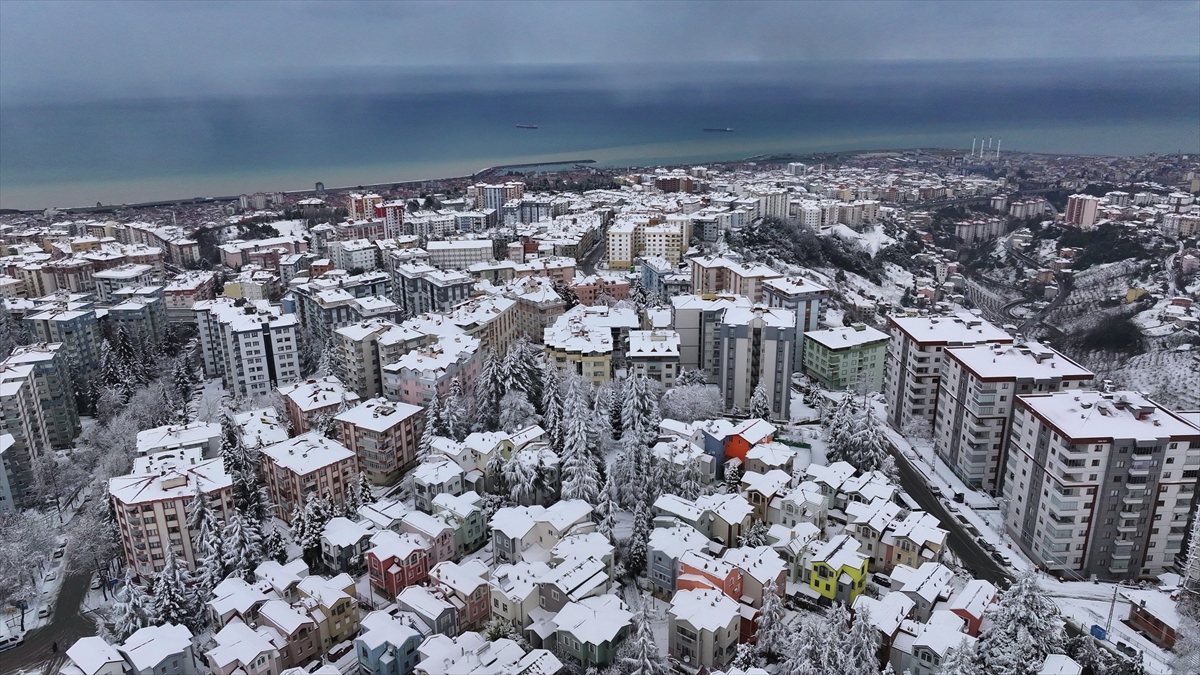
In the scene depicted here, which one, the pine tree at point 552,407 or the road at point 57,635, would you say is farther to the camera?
the pine tree at point 552,407

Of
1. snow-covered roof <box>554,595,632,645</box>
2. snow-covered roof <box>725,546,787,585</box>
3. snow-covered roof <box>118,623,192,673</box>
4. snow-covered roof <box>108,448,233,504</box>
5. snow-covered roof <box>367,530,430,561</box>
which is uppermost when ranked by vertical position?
snow-covered roof <box>108,448,233,504</box>

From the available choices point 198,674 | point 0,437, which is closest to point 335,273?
point 0,437

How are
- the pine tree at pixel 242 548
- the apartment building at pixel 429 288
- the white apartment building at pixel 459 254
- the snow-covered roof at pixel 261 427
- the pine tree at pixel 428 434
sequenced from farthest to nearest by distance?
the white apartment building at pixel 459 254 < the apartment building at pixel 429 288 < the snow-covered roof at pixel 261 427 < the pine tree at pixel 428 434 < the pine tree at pixel 242 548

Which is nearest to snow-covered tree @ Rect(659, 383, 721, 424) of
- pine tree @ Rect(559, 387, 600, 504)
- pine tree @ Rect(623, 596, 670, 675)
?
pine tree @ Rect(559, 387, 600, 504)

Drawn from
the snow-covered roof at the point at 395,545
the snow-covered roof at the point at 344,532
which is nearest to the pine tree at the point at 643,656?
the snow-covered roof at the point at 395,545

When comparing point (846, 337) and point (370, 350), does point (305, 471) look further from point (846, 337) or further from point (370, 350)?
point (846, 337)

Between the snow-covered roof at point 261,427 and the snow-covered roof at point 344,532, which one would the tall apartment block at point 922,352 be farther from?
the snow-covered roof at point 261,427

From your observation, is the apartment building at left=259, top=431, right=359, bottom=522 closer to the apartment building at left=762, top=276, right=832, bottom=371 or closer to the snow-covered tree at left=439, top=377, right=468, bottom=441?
the snow-covered tree at left=439, top=377, right=468, bottom=441
